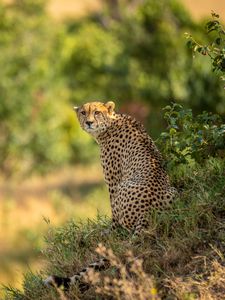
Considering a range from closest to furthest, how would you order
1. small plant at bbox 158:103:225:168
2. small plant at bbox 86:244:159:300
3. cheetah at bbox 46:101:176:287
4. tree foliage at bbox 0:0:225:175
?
small plant at bbox 86:244:159:300 < cheetah at bbox 46:101:176:287 < small plant at bbox 158:103:225:168 < tree foliage at bbox 0:0:225:175

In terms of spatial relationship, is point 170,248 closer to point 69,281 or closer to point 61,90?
point 69,281

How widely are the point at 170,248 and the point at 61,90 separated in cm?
2054

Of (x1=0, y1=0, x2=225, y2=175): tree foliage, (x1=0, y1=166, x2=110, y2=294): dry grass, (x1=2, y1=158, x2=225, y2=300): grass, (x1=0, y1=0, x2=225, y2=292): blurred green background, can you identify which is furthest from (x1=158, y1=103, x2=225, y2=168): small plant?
(x1=0, y1=0, x2=225, y2=175): tree foliage

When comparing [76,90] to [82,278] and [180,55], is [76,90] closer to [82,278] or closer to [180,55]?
[180,55]

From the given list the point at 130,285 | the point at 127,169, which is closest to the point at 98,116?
the point at 127,169

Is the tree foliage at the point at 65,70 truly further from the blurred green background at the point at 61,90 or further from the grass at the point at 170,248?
the grass at the point at 170,248

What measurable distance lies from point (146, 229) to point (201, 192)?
529mm

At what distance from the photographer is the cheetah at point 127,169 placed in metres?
5.83

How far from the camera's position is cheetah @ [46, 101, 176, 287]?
19.1 ft

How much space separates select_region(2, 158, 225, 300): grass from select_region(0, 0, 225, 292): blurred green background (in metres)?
11.5

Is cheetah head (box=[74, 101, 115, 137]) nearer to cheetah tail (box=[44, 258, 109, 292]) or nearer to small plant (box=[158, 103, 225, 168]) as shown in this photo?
small plant (box=[158, 103, 225, 168])

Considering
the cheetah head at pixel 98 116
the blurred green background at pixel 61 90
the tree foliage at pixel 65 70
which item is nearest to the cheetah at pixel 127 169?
the cheetah head at pixel 98 116

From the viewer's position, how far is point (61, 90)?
25.7m

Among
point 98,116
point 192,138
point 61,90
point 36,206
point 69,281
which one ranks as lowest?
point 69,281
